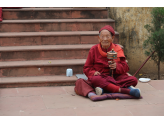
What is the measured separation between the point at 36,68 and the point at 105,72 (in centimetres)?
160

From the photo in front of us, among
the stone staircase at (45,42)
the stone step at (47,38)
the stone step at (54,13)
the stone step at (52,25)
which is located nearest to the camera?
the stone staircase at (45,42)

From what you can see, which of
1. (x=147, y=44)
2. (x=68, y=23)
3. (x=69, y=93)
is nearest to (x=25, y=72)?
(x=69, y=93)

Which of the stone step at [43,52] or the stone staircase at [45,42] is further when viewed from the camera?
the stone step at [43,52]

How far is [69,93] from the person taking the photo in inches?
184

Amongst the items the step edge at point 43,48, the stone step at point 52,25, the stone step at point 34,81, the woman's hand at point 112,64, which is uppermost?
the stone step at point 52,25

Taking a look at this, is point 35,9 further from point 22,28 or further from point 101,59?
point 101,59

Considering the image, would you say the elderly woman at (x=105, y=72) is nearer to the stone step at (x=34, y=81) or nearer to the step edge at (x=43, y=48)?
the stone step at (x=34, y=81)

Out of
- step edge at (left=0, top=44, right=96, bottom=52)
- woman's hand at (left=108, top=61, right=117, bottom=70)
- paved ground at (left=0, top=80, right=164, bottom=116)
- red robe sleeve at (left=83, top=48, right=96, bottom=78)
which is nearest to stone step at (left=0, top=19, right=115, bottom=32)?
step edge at (left=0, top=44, right=96, bottom=52)

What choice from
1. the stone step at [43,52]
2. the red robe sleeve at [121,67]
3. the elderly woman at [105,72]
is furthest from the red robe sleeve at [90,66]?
the stone step at [43,52]

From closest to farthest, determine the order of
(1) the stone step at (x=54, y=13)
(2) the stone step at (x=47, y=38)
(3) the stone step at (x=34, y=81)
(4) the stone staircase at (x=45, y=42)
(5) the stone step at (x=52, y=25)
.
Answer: (3) the stone step at (x=34, y=81)
(4) the stone staircase at (x=45, y=42)
(2) the stone step at (x=47, y=38)
(5) the stone step at (x=52, y=25)
(1) the stone step at (x=54, y=13)

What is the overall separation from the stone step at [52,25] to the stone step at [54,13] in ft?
0.99

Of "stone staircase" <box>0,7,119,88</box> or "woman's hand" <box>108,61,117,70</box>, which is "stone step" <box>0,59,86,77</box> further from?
"woman's hand" <box>108,61,117,70</box>

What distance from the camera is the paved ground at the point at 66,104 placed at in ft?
12.2

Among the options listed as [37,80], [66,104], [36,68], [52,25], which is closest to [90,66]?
[66,104]
